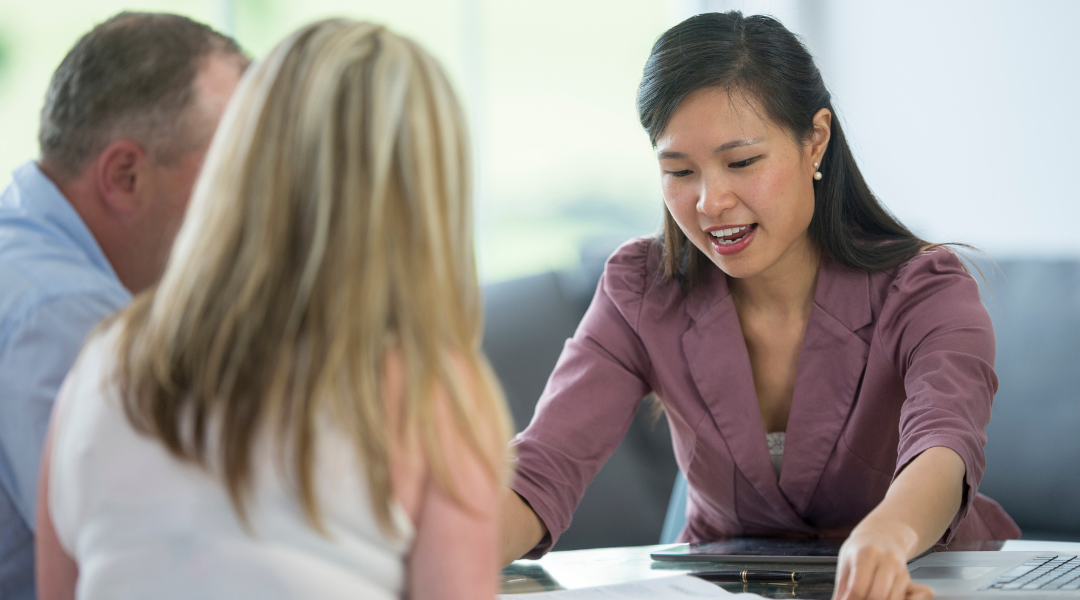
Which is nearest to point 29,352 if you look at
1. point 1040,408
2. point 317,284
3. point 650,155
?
point 317,284

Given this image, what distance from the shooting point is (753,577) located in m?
1.12

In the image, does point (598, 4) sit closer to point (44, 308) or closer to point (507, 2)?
point (507, 2)

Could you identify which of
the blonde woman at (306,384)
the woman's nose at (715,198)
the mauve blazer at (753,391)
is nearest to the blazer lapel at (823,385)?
the mauve blazer at (753,391)

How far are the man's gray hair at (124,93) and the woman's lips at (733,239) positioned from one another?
73 cm

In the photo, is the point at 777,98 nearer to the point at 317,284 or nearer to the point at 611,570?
the point at 611,570

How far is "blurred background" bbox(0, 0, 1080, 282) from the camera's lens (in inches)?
107

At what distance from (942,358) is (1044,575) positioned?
30 cm

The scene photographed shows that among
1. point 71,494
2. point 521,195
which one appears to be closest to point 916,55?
point 521,195

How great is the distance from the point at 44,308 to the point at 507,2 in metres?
3.14

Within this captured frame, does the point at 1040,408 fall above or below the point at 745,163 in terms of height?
below

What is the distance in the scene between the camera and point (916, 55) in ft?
10.0

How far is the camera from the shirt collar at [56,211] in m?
0.98

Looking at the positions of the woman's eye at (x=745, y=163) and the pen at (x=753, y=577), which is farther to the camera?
the woman's eye at (x=745, y=163)

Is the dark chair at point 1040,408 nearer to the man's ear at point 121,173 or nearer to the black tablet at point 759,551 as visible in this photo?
the black tablet at point 759,551
